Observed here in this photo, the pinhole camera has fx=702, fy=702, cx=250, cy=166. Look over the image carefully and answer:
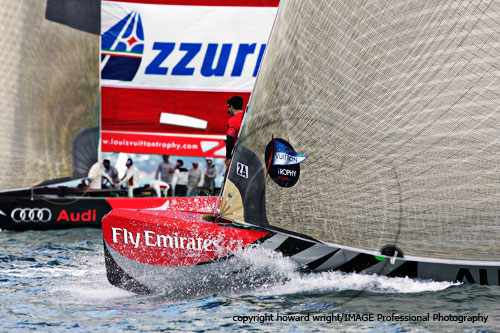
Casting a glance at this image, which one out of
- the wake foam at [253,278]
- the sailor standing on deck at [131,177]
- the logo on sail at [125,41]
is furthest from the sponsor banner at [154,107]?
the wake foam at [253,278]

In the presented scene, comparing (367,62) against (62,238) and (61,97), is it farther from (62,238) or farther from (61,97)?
(61,97)

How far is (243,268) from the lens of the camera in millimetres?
5512

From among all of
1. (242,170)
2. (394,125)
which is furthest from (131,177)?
(394,125)

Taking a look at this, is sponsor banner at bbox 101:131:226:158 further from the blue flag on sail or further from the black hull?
the blue flag on sail

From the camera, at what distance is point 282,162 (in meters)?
5.42

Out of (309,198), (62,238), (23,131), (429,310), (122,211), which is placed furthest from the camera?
(23,131)

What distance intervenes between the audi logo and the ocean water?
452 centimetres

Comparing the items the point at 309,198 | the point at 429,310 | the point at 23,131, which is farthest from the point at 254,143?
the point at 23,131

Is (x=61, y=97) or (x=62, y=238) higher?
(x=61, y=97)

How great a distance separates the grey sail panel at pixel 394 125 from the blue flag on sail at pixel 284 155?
2.4 inches

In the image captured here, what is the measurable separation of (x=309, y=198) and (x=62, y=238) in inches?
209

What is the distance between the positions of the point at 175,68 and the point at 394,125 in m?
8.21

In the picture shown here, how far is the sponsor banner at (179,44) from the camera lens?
41.5 feet

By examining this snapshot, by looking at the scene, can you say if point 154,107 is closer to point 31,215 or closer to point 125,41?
point 125,41
